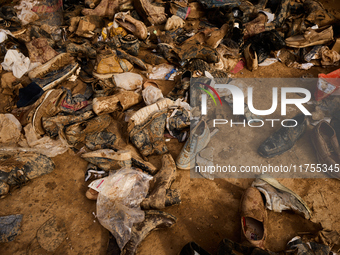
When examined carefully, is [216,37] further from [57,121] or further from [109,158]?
[57,121]

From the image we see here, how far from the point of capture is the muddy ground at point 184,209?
2227 millimetres

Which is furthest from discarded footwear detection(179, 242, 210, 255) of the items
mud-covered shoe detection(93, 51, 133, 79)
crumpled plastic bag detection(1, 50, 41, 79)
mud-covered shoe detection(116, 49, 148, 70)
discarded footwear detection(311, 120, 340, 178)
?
crumpled plastic bag detection(1, 50, 41, 79)

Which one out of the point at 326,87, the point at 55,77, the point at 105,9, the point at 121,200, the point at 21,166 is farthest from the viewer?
the point at 105,9

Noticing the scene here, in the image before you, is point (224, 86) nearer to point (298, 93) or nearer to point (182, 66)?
point (182, 66)

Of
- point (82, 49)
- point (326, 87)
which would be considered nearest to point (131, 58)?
point (82, 49)

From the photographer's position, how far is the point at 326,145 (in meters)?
2.75

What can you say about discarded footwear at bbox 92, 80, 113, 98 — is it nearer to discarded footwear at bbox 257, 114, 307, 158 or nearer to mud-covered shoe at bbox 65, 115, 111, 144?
mud-covered shoe at bbox 65, 115, 111, 144

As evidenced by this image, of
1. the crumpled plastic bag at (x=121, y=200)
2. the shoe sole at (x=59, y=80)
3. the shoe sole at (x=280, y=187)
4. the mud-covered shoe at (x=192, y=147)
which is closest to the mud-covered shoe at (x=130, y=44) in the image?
the shoe sole at (x=59, y=80)

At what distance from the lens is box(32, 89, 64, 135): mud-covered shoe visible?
301 cm

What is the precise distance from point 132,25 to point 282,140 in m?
3.45

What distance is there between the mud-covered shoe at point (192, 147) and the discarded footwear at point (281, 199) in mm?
799

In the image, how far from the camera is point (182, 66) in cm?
388

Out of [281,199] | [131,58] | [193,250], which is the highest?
[131,58]

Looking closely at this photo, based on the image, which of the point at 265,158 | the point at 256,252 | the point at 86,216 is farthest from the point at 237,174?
the point at 86,216
